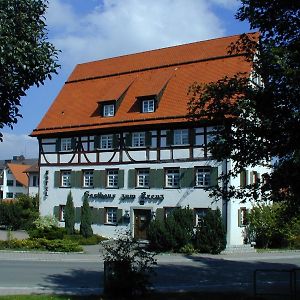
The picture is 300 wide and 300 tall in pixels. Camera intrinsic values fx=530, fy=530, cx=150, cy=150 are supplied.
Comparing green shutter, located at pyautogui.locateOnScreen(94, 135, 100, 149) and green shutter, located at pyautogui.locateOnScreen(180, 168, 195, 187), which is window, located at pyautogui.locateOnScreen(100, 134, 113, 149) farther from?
green shutter, located at pyautogui.locateOnScreen(180, 168, 195, 187)

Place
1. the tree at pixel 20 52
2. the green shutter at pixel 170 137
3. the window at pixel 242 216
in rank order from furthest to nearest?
the green shutter at pixel 170 137 → the window at pixel 242 216 → the tree at pixel 20 52

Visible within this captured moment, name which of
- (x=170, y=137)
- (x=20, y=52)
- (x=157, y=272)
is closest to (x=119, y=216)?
(x=170, y=137)

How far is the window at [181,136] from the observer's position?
33.6 metres

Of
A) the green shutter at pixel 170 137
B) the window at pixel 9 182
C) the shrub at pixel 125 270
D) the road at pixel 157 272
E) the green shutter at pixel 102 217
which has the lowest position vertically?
the road at pixel 157 272

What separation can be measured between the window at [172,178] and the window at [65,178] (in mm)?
8458

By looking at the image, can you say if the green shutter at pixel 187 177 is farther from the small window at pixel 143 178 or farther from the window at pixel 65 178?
the window at pixel 65 178

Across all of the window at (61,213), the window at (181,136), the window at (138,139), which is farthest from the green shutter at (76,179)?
the window at (181,136)

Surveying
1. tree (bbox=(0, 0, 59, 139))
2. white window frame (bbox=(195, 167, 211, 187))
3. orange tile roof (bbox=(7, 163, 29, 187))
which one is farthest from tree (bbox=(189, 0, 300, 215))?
orange tile roof (bbox=(7, 163, 29, 187))

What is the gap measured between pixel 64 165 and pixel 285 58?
29.5 meters

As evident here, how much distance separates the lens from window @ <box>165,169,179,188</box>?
3391 cm

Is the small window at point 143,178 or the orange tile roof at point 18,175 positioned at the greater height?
the orange tile roof at point 18,175

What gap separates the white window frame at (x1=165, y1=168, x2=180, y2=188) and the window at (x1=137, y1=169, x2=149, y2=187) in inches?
61.7

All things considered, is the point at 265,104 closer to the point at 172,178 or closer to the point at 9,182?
the point at 172,178

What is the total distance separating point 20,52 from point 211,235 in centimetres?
2475
